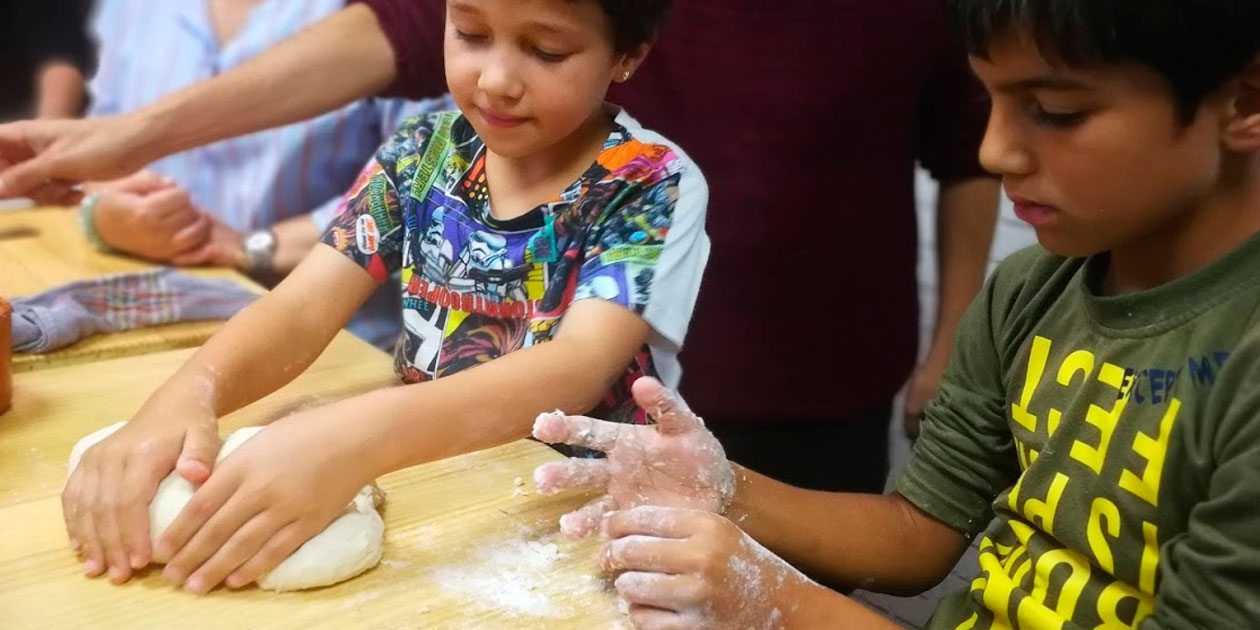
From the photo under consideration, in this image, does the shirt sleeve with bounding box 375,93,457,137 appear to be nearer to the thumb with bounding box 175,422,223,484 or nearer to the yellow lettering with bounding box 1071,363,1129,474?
the thumb with bounding box 175,422,223,484

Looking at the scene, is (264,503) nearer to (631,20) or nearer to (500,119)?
(500,119)

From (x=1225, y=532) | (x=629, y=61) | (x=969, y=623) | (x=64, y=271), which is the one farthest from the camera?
(x=64, y=271)

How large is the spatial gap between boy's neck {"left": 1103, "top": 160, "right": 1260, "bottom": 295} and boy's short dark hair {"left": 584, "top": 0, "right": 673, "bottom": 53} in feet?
1.60

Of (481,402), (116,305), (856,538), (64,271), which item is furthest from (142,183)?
(856,538)

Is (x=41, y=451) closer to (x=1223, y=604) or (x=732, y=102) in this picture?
(x=732, y=102)

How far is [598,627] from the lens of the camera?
0.75 meters

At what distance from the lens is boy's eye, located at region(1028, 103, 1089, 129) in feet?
2.24

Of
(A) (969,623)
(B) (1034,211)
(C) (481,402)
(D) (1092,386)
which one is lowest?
(A) (969,623)

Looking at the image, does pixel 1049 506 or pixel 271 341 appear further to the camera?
pixel 271 341

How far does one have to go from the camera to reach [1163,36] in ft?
2.09

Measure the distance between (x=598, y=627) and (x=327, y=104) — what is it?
0.98 m

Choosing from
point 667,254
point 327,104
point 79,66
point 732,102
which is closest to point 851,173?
point 732,102

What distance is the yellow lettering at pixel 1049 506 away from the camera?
2.51ft

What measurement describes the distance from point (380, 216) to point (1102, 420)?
723 millimetres
